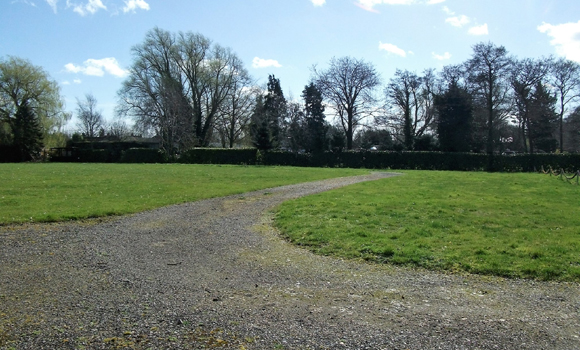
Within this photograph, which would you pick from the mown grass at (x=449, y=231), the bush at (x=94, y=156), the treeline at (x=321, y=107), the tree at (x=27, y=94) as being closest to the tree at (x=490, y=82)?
the treeline at (x=321, y=107)

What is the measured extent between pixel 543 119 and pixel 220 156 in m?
40.2

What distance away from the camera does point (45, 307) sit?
4.39 metres

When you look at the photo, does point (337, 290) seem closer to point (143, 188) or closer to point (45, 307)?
point (45, 307)

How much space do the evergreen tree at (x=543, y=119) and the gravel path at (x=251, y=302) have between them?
4621 centimetres

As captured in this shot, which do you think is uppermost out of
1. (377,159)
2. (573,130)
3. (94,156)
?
(573,130)

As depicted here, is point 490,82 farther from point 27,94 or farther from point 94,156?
point 27,94

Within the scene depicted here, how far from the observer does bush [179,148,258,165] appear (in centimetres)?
4353

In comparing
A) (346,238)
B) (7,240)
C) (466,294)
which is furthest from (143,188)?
(466,294)

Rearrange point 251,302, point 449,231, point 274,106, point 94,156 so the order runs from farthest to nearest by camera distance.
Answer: point 274,106 → point 94,156 → point 449,231 → point 251,302

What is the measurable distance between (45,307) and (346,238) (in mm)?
5211

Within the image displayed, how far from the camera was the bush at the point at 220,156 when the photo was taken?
1714 inches

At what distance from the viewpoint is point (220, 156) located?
44812 mm

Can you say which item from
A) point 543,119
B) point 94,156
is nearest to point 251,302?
point 94,156

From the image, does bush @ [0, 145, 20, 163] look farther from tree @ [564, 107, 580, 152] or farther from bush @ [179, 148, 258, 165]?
tree @ [564, 107, 580, 152]
